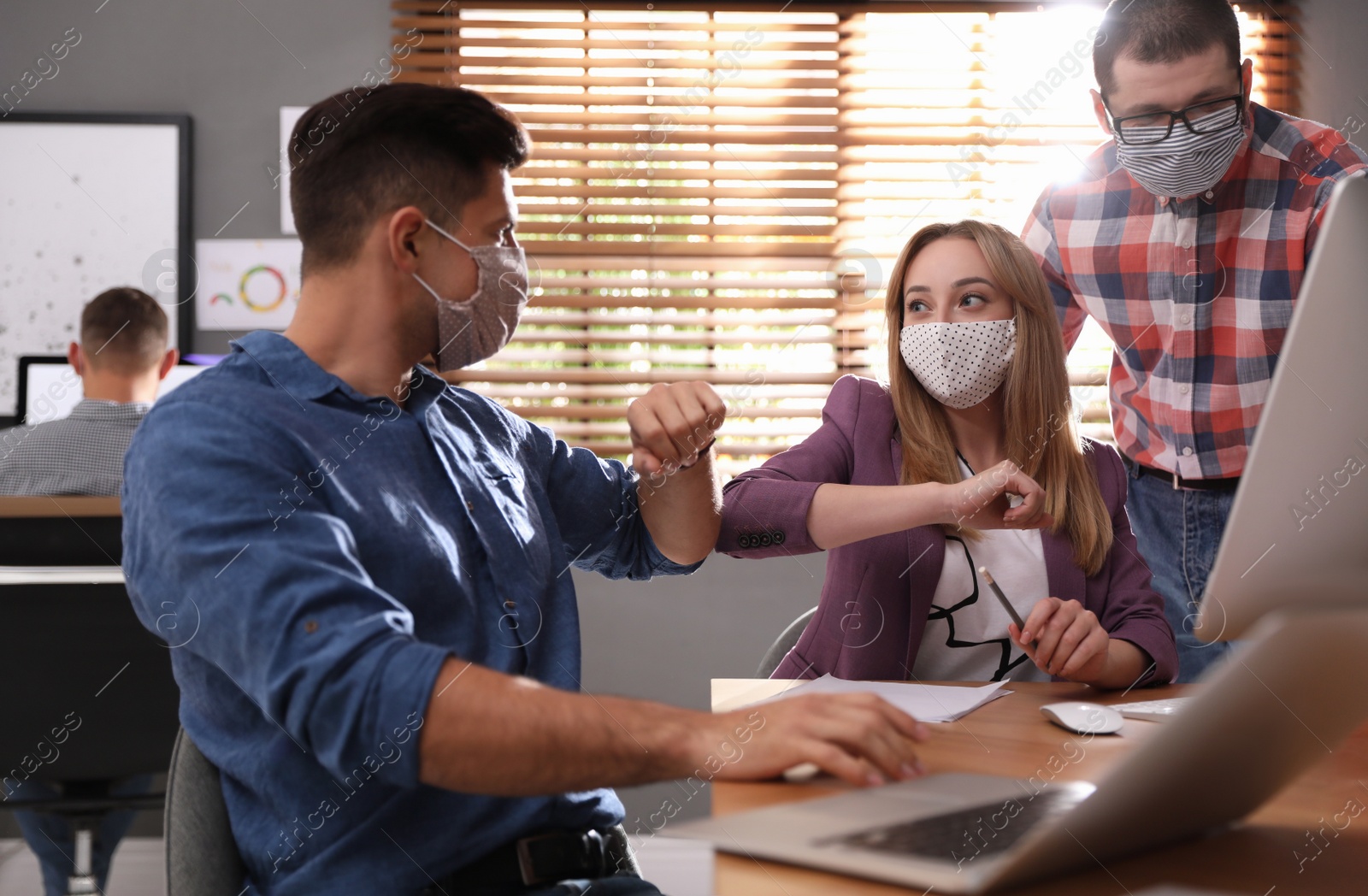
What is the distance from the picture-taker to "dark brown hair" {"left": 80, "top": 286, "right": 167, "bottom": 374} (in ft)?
8.29

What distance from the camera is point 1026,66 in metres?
2.97

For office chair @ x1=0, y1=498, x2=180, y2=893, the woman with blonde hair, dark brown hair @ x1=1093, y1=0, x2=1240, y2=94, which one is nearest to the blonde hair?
the woman with blonde hair

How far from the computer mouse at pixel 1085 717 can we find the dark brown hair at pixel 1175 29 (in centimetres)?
117

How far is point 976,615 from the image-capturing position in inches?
60.3

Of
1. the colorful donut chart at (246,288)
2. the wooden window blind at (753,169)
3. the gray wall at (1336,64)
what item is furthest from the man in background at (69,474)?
the gray wall at (1336,64)

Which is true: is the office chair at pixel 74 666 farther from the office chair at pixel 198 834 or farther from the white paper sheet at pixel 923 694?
the white paper sheet at pixel 923 694

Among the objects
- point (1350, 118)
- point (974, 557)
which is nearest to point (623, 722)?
point (974, 557)

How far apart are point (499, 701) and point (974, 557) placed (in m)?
0.99

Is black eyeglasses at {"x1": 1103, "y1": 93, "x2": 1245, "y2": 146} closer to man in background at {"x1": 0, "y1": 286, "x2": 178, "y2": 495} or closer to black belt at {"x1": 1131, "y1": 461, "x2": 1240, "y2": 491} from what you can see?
black belt at {"x1": 1131, "y1": 461, "x2": 1240, "y2": 491}

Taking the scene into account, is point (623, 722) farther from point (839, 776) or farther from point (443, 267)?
point (443, 267)

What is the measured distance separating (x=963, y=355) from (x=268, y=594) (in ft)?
3.84

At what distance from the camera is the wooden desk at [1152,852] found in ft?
2.00

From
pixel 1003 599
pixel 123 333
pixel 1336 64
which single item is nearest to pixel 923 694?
pixel 1003 599

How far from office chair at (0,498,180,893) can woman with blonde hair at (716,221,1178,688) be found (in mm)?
1332
